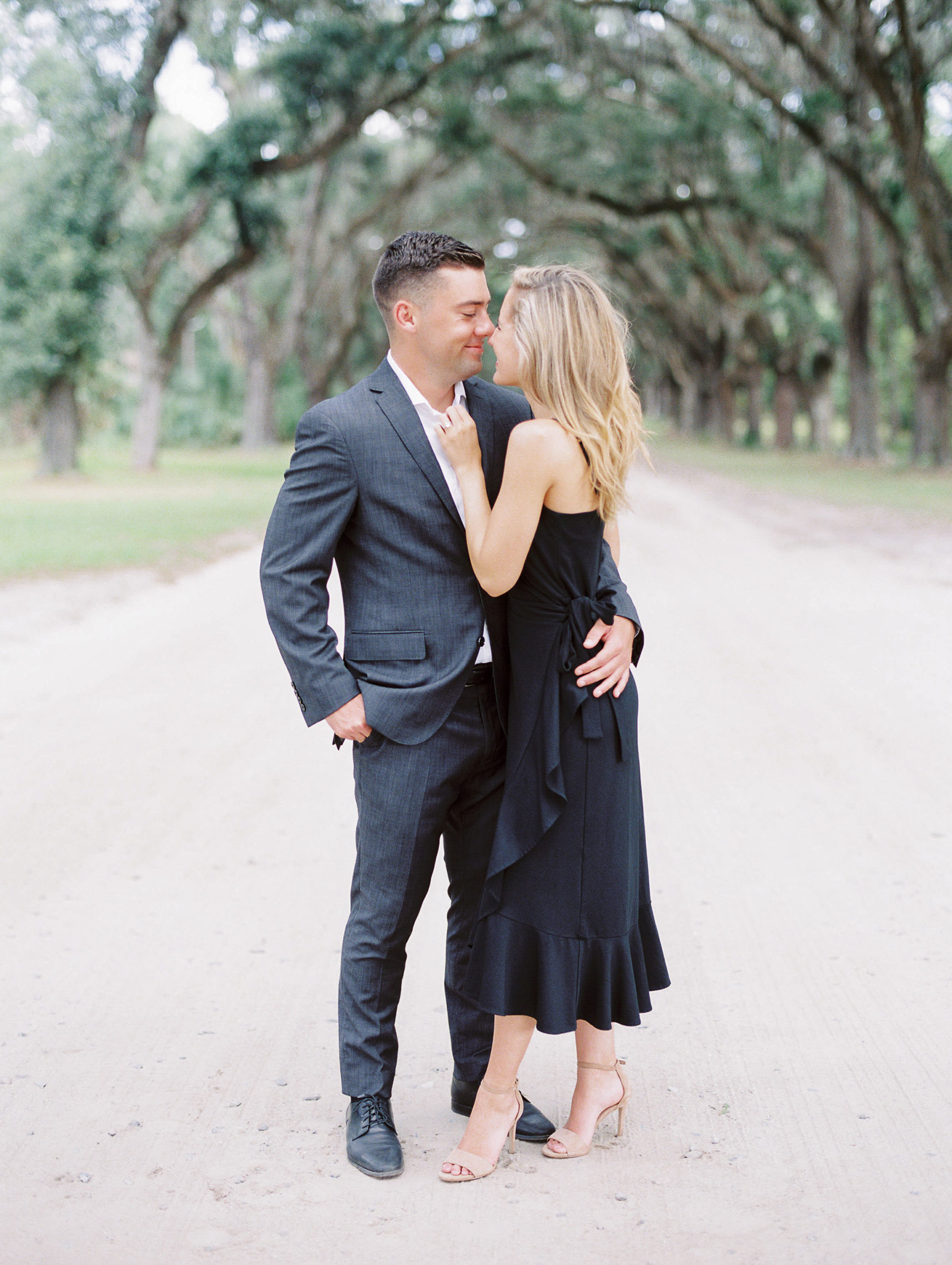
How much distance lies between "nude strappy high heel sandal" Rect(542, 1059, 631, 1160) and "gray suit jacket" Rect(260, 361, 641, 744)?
36.1 inches

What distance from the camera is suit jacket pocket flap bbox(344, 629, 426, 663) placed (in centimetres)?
286

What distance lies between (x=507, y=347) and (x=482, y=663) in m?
0.74

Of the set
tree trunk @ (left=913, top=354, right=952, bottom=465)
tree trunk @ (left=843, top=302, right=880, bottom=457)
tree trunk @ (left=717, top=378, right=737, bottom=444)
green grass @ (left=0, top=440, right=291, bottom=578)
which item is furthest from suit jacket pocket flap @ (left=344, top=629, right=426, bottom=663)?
tree trunk @ (left=717, top=378, right=737, bottom=444)

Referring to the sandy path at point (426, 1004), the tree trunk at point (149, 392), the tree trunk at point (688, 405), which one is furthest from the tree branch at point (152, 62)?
the tree trunk at point (688, 405)

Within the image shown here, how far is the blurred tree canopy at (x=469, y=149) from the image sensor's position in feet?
80.0

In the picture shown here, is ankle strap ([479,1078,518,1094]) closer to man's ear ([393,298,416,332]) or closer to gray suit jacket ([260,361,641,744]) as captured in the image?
gray suit jacket ([260,361,641,744])

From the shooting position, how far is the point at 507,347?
2.76 meters

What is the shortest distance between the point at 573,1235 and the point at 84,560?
12.5 meters

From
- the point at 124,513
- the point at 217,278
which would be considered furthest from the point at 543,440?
the point at 217,278

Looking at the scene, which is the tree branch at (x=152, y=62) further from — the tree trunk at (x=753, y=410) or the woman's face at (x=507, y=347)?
the tree trunk at (x=753, y=410)

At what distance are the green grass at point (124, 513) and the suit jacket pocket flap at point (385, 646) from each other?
35.5 ft

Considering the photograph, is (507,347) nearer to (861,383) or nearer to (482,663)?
(482,663)

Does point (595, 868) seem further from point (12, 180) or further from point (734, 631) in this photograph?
point (12, 180)

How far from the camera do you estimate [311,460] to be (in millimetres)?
2842
